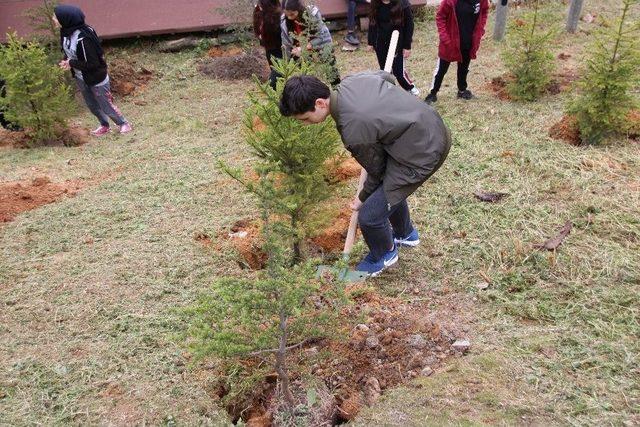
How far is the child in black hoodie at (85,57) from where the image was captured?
6.49 metres

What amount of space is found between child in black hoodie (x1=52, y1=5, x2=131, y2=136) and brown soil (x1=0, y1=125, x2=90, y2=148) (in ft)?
1.39

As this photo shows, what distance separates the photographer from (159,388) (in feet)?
10.1

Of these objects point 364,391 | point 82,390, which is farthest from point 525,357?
point 82,390

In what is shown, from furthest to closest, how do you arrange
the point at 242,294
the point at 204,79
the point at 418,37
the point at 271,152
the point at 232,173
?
the point at 418,37
the point at 204,79
the point at 271,152
the point at 232,173
the point at 242,294

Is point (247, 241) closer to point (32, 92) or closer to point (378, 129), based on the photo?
point (378, 129)

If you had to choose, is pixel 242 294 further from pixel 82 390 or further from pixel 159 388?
pixel 82 390

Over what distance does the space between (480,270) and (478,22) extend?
152 inches

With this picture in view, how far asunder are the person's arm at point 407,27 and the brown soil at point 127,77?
15.6 feet

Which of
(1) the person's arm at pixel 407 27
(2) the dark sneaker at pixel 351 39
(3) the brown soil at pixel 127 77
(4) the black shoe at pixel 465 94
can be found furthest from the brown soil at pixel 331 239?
(2) the dark sneaker at pixel 351 39

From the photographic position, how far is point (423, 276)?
4016mm

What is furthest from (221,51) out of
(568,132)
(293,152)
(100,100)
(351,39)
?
(293,152)

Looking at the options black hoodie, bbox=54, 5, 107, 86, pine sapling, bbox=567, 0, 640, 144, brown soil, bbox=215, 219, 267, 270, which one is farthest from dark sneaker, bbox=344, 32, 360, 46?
brown soil, bbox=215, 219, 267, 270

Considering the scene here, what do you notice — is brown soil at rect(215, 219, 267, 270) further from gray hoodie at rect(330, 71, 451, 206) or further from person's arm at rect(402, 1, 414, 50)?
person's arm at rect(402, 1, 414, 50)

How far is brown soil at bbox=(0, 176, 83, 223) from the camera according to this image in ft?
17.6
